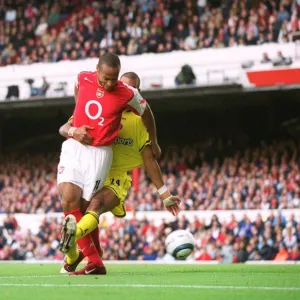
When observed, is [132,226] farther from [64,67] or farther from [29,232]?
[64,67]

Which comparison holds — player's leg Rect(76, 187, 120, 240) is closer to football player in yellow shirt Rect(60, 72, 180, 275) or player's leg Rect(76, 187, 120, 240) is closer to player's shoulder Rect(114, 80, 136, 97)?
football player in yellow shirt Rect(60, 72, 180, 275)

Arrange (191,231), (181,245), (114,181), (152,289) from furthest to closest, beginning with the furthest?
1. (191,231)
2. (181,245)
3. (114,181)
4. (152,289)

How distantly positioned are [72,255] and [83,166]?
896mm

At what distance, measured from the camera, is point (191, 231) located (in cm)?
2161

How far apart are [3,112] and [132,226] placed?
9453 mm

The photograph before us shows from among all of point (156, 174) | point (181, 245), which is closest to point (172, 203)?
point (156, 174)

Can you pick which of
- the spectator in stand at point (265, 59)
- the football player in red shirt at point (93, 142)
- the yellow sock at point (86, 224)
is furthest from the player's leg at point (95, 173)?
the spectator in stand at point (265, 59)

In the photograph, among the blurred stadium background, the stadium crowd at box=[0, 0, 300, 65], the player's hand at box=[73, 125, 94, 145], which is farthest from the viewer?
the stadium crowd at box=[0, 0, 300, 65]

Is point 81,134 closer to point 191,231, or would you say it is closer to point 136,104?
point 136,104

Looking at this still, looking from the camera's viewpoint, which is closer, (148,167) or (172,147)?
(148,167)

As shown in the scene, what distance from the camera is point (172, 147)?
2766 cm

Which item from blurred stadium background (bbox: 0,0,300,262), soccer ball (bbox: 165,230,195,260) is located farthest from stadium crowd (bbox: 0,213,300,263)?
soccer ball (bbox: 165,230,195,260)

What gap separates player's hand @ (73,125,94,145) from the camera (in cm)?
853

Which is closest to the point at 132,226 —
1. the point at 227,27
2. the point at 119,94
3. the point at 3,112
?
the point at 227,27
